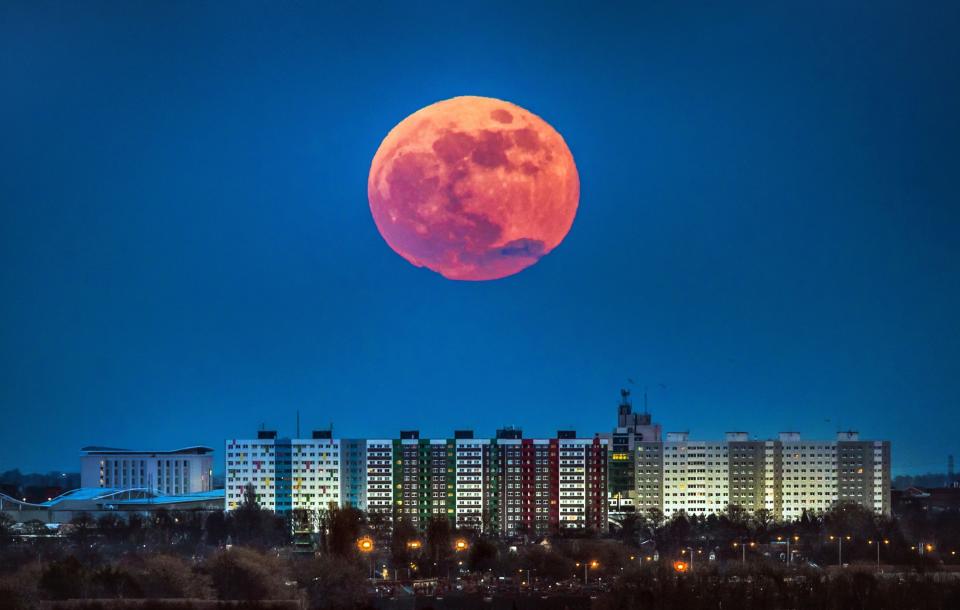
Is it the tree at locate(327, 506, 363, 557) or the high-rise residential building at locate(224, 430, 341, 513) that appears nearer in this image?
the tree at locate(327, 506, 363, 557)

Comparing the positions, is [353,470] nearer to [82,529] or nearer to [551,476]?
[551,476]

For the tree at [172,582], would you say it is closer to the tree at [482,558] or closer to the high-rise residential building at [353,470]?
the tree at [482,558]

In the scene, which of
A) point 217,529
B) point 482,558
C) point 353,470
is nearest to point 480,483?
point 353,470

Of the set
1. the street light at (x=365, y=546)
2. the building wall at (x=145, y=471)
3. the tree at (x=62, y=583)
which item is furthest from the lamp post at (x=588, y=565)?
the building wall at (x=145, y=471)

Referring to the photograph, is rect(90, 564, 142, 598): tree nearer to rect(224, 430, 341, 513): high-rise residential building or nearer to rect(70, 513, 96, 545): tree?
rect(70, 513, 96, 545): tree

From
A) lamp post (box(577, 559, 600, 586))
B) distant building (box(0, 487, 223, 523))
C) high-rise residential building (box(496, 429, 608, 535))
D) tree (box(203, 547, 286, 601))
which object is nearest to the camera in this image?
tree (box(203, 547, 286, 601))

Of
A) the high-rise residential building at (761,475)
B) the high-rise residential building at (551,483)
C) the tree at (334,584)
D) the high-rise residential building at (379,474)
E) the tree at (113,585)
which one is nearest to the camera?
the tree at (113,585)

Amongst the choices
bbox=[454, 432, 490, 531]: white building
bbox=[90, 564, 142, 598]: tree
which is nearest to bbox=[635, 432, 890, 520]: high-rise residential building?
bbox=[454, 432, 490, 531]: white building
